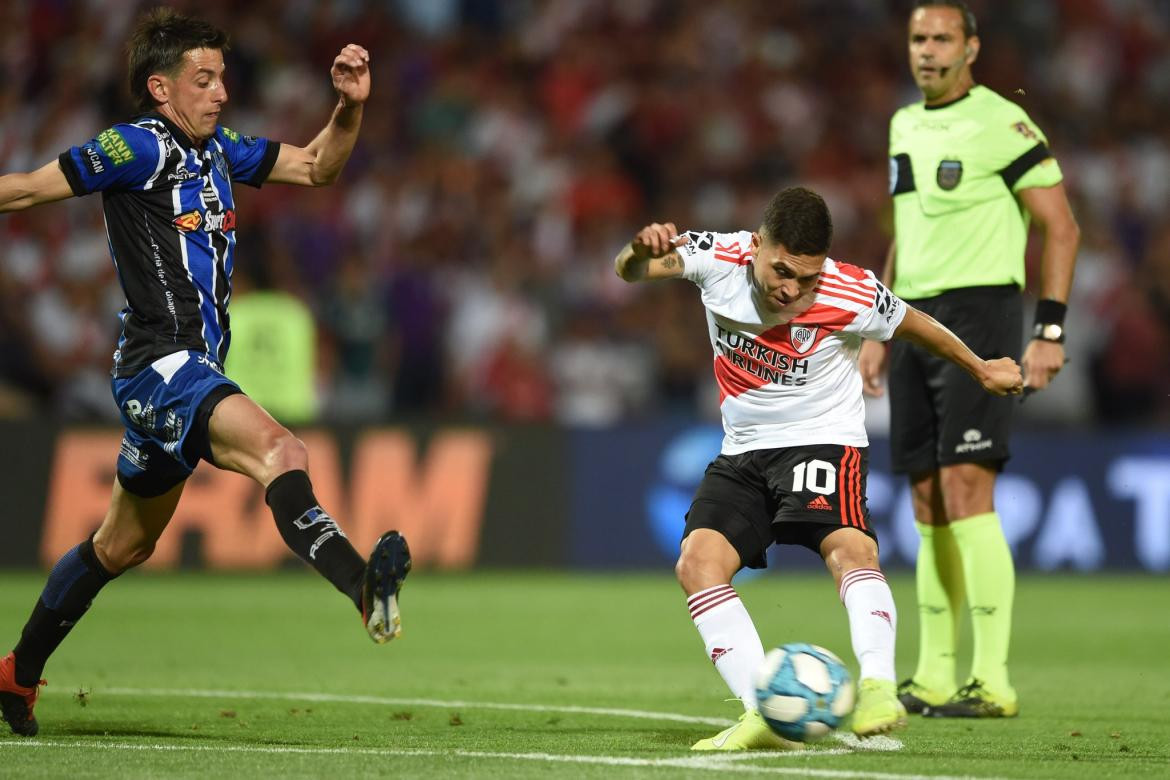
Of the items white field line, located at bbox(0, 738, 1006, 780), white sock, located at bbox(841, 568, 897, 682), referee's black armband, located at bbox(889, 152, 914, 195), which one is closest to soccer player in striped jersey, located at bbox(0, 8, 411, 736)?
white field line, located at bbox(0, 738, 1006, 780)

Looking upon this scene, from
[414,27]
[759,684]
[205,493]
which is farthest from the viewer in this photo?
Answer: [414,27]

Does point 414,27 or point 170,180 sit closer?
point 170,180

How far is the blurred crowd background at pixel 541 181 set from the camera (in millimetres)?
14656

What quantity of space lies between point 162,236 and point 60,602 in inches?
55.3

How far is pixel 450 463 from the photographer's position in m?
13.6

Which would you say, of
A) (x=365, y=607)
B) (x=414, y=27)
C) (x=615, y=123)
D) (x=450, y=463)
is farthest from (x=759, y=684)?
(x=414, y=27)

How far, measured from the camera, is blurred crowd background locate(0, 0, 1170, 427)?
14.7 meters

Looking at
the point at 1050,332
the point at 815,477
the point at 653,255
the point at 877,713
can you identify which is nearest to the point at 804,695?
the point at 877,713

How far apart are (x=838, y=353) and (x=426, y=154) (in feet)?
34.9

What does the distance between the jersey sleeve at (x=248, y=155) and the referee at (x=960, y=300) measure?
2.63 metres

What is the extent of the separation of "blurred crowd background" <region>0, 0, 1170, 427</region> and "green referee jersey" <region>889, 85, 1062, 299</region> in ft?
22.1

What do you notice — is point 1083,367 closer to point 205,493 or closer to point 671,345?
point 671,345

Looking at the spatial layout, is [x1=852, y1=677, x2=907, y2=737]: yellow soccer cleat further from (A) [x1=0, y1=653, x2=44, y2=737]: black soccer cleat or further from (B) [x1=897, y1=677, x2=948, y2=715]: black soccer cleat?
(A) [x1=0, y1=653, x2=44, y2=737]: black soccer cleat

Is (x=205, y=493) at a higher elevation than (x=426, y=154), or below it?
below
